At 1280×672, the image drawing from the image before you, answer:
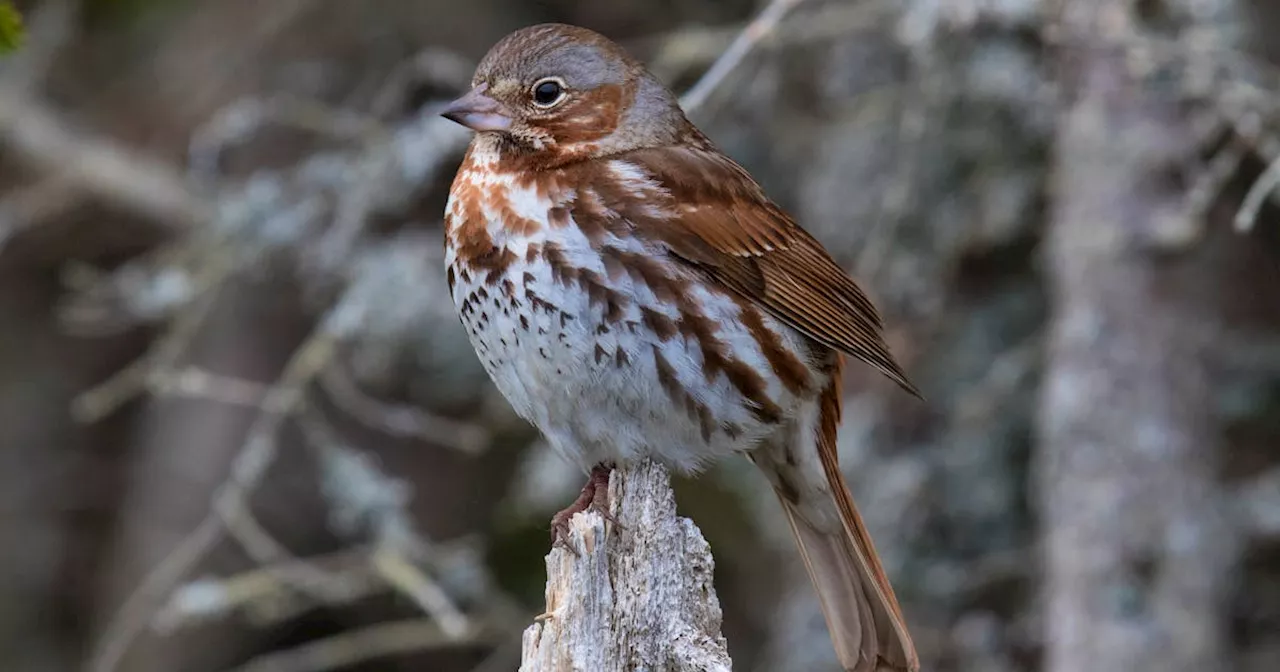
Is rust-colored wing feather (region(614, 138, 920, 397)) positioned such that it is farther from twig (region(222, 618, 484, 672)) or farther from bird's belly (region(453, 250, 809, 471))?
twig (region(222, 618, 484, 672))

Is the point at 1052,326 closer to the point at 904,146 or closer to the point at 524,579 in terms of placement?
the point at 904,146

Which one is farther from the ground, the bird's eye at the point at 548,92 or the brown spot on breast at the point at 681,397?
the bird's eye at the point at 548,92

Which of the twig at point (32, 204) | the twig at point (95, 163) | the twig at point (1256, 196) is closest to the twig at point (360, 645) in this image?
the twig at point (32, 204)

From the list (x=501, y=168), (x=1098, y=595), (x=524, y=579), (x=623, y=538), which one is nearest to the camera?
(x=623, y=538)

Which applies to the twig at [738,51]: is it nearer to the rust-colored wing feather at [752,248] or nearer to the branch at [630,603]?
the rust-colored wing feather at [752,248]

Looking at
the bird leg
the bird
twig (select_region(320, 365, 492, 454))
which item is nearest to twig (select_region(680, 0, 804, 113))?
the bird

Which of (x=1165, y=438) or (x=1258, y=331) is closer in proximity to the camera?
(x=1165, y=438)

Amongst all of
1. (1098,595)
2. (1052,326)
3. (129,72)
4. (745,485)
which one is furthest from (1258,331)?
(129,72)
